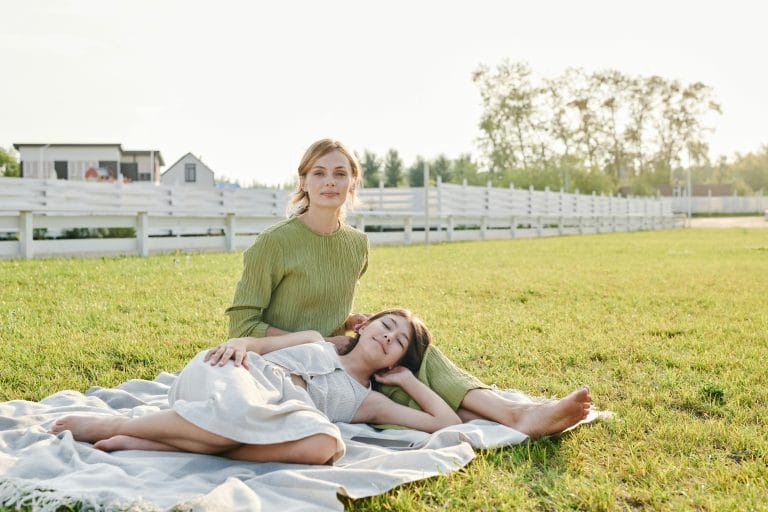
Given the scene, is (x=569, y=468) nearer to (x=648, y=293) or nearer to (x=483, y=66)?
(x=648, y=293)

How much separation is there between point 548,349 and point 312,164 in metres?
2.39

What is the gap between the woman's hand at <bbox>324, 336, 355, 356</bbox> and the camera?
135 inches

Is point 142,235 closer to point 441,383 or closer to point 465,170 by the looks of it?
point 441,383

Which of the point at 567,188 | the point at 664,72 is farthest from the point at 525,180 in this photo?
the point at 664,72

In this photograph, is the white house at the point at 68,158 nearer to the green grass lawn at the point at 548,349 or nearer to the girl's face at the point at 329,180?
the green grass lawn at the point at 548,349

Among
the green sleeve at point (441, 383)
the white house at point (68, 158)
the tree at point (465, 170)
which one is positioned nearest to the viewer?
the green sleeve at point (441, 383)

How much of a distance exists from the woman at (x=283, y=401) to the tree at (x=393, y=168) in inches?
1716

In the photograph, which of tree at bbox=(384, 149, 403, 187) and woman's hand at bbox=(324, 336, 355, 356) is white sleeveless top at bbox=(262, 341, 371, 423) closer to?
woman's hand at bbox=(324, 336, 355, 356)

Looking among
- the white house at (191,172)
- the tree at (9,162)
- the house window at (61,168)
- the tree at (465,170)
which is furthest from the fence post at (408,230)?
the tree at (9,162)

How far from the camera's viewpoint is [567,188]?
137 feet

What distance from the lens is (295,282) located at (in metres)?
3.54

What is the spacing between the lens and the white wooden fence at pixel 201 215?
1259 centimetres

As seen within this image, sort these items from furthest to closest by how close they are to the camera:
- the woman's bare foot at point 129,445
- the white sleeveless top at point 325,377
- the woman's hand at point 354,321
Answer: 1. the woman's hand at point 354,321
2. the white sleeveless top at point 325,377
3. the woman's bare foot at point 129,445

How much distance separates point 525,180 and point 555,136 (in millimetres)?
5231
